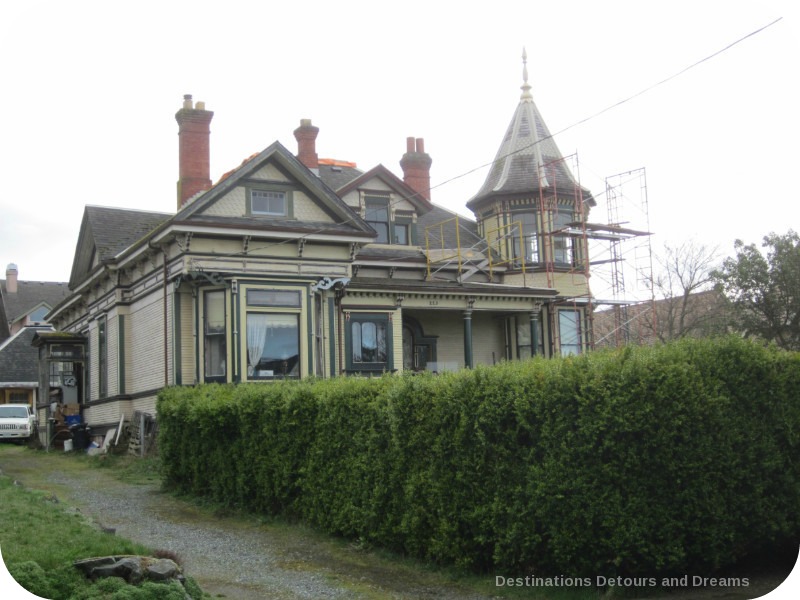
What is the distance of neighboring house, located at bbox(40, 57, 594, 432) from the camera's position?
21.2 metres

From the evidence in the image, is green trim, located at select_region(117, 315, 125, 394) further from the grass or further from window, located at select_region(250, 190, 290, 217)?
the grass

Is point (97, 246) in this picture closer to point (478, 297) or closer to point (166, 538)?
point (478, 297)

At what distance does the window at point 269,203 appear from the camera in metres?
21.9

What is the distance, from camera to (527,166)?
30359mm

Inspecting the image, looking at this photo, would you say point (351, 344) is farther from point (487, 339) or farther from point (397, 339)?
point (487, 339)

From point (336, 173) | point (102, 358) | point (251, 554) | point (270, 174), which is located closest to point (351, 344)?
point (270, 174)

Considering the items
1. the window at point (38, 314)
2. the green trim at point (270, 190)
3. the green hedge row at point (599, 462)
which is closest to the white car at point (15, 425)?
the green trim at point (270, 190)

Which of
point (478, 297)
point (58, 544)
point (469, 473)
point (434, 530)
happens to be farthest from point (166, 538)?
point (478, 297)

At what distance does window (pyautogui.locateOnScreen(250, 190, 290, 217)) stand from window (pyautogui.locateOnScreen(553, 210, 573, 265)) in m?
10.8

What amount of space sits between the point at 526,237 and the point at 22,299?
51.6 metres

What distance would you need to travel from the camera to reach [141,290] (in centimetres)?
2378

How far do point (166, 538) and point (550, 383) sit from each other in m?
6.16

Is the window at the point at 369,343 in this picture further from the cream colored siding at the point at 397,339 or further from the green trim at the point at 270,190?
the green trim at the point at 270,190

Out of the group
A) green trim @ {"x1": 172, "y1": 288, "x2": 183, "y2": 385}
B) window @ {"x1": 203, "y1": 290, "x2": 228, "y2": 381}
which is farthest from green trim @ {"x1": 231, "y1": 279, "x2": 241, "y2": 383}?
green trim @ {"x1": 172, "y1": 288, "x2": 183, "y2": 385}
